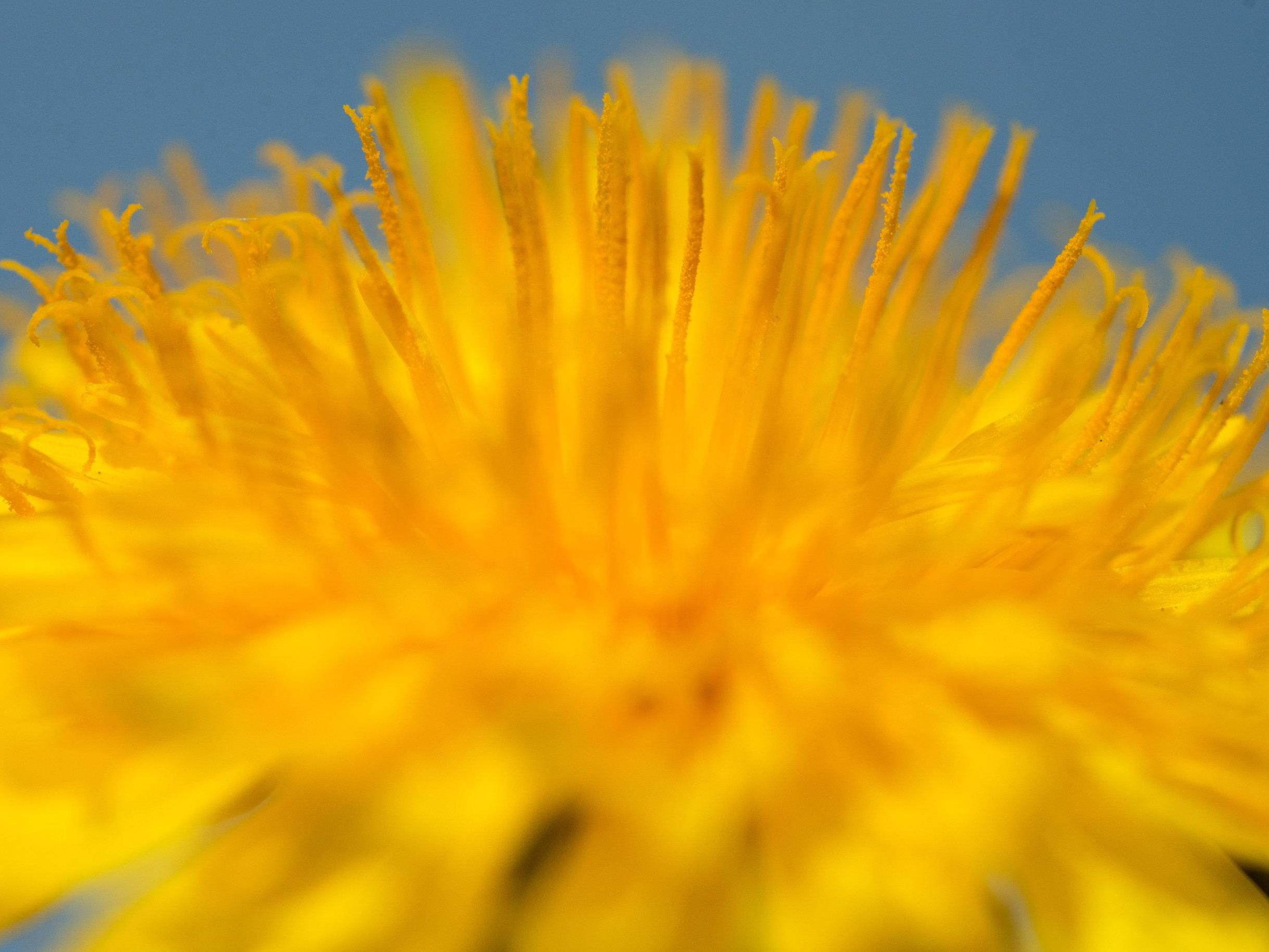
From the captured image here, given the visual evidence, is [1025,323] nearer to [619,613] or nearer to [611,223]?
[611,223]

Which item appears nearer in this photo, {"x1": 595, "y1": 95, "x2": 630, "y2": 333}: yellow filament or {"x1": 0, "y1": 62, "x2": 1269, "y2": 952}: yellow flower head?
{"x1": 0, "y1": 62, "x2": 1269, "y2": 952}: yellow flower head

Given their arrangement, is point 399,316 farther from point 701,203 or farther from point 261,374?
point 701,203

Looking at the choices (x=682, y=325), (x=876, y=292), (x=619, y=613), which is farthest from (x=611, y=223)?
(x=619, y=613)

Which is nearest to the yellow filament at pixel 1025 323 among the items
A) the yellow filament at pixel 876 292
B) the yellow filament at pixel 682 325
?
the yellow filament at pixel 876 292

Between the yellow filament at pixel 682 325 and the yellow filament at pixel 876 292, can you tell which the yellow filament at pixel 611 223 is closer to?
the yellow filament at pixel 682 325

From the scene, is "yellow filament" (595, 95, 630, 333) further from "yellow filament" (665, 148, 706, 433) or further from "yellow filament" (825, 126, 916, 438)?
"yellow filament" (825, 126, 916, 438)

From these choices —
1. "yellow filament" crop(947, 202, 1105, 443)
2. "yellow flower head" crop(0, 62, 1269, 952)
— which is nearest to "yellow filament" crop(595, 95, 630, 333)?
"yellow flower head" crop(0, 62, 1269, 952)

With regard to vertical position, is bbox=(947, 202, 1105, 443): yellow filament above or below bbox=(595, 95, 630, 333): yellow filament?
below

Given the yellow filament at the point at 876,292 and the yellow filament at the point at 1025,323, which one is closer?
the yellow filament at the point at 876,292

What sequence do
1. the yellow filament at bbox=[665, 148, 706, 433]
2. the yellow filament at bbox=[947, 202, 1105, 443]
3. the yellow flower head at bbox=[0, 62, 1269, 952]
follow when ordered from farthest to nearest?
the yellow filament at bbox=[947, 202, 1105, 443]
the yellow filament at bbox=[665, 148, 706, 433]
the yellow flower head at bbox=[0, 62, 1269, 952]
